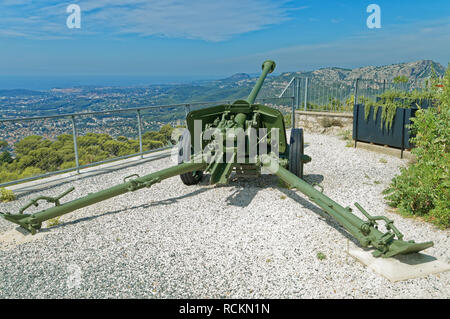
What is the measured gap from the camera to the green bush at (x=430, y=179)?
478 cm

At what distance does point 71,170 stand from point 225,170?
13.0 ft

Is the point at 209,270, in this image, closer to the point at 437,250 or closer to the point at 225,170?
the point at 225,170

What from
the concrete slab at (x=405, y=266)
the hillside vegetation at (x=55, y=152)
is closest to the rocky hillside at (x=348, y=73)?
the hillside vegetation at (x=55, y=152)

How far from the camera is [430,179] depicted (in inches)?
197

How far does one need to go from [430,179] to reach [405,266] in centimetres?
190

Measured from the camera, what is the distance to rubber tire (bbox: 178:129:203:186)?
6.63 meters

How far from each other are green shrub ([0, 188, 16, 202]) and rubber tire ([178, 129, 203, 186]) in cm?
302

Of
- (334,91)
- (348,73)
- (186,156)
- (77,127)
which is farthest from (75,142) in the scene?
(348,73)

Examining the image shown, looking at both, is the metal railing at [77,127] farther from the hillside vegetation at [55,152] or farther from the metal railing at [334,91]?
the metal railing at [334,91]

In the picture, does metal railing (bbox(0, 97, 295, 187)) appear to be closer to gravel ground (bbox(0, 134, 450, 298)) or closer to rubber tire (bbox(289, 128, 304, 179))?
gravel ground (bbox(0, 134, 450, 298))

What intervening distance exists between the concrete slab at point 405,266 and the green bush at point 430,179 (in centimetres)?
119

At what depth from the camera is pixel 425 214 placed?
16.6 feet

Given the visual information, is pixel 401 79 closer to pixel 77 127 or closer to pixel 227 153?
pixel 227 153
